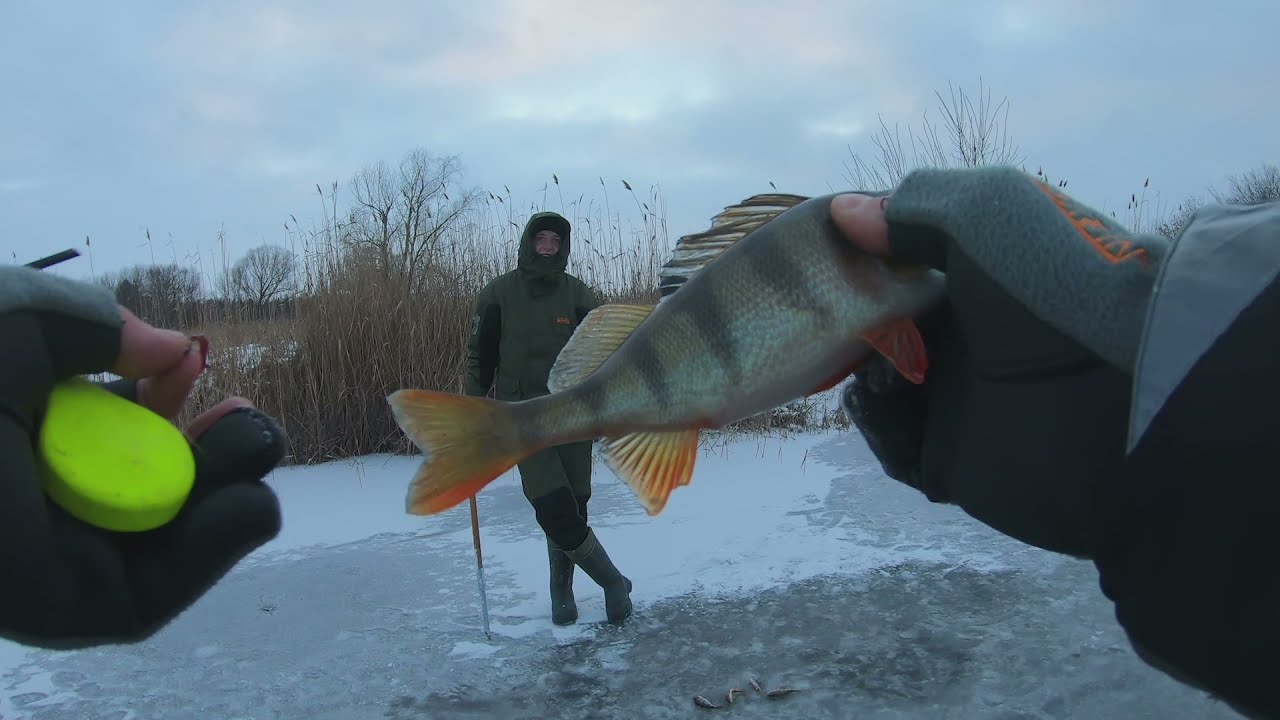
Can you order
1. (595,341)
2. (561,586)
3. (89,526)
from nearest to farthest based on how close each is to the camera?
(89,526), (595,341), (561,586)

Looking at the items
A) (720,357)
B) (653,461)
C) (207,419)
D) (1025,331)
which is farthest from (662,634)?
(1025,331)

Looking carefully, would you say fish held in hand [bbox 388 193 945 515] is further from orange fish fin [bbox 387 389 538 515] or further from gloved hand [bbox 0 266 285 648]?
gloved hand [bbox 0 266 285 648]

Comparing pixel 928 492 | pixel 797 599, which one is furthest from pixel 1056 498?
pixel 797 599

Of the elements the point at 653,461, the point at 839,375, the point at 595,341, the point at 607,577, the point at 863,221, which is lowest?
the point at 607,577

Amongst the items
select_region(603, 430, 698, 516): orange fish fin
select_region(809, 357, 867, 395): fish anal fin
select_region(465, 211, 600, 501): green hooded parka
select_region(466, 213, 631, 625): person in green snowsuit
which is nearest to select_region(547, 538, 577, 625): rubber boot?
select_region(466, 213, 631, 625): person in green snowsuit

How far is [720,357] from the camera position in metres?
1.48

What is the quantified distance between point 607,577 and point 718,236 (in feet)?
7.68

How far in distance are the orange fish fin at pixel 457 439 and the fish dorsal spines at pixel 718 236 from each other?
43 centimetres

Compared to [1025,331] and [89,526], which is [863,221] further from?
[89,526]

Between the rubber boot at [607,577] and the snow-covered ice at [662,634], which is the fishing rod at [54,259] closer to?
the snow-covered ice at [662,634]

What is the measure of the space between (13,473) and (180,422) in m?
6.27

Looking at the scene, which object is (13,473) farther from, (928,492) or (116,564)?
(928,492)

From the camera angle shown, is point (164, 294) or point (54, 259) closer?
point (54, 259)

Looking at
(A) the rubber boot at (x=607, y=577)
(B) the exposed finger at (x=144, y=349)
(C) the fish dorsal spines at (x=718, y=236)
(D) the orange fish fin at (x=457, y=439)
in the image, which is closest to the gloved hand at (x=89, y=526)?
(B) the exposed finger at (x=144, y=349)
